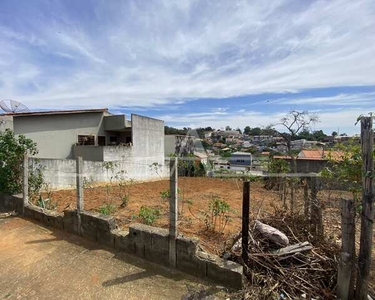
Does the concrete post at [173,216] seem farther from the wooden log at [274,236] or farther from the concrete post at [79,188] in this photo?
the concrete post at [79,188]

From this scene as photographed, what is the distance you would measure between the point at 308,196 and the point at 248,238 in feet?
3.97

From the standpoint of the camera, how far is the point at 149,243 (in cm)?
338

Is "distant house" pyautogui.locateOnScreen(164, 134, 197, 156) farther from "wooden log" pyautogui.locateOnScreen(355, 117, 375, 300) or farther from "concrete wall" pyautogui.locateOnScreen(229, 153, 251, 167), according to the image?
"wooden log" pyautogui.locateOnScreen(355, 117, 375, 300)

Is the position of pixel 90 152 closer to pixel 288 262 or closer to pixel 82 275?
pixel 82 275

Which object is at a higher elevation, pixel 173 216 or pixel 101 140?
pixel 101 140

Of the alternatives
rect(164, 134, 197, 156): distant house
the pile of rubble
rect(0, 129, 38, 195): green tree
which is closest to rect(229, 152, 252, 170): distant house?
the pile of rubble

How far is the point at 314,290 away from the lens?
2.53 meters

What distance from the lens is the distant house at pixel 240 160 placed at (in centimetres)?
942

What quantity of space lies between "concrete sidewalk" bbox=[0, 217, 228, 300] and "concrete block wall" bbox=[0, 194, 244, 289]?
112mm

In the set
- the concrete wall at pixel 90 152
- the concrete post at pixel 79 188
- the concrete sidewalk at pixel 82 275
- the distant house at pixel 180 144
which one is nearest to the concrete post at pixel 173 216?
the concrete sidewalk at pixel 82 275

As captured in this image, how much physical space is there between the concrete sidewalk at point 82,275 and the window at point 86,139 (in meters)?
9.71

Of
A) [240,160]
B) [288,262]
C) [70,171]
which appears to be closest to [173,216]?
Answer: [288,262]

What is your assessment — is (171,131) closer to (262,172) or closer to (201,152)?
(201,152)

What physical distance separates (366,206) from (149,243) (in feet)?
8.71
